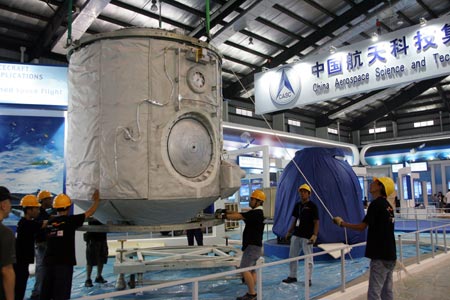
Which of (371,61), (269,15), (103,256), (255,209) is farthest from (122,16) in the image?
(255,209)

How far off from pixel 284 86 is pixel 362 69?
6.92 ft

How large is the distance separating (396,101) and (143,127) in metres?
23.5

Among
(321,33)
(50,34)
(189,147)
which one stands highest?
(321,33)

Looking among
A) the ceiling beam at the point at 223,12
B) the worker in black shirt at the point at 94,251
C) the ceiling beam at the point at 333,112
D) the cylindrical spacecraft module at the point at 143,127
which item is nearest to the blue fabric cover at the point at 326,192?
the worker in black shirt at the point at 94,251

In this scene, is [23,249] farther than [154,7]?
No

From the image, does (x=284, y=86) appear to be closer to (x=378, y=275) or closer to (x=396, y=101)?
(x=378, y=275)

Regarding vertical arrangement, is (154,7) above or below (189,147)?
above

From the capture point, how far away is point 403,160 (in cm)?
2159

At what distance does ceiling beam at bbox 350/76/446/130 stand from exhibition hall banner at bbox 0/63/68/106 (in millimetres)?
19235

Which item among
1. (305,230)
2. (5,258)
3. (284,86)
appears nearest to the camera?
(5,258)

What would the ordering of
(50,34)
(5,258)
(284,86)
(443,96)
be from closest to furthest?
1. (5,258)
2. (284,86)
3. (50,34)
4. (443,96)

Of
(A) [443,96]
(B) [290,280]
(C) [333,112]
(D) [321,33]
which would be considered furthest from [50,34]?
(A) [443,96]

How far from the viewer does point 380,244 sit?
398 cm

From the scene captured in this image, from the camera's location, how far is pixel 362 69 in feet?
30.1
